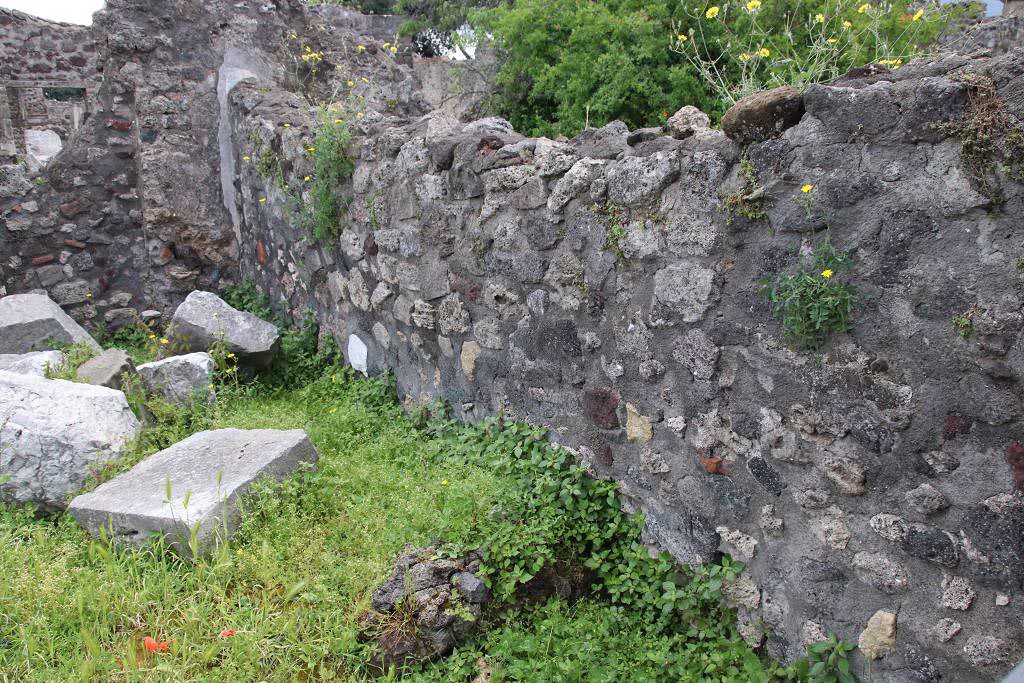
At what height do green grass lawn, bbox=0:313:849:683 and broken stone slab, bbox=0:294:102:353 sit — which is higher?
broken stone slab, bbox=0:294:102:353

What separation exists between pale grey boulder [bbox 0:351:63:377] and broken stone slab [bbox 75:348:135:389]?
0.55ft

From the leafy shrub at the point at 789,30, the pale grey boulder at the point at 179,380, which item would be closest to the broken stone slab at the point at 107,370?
the pale grey boulder at the point at 179,380

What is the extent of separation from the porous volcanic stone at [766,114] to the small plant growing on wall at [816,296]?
0.37 m

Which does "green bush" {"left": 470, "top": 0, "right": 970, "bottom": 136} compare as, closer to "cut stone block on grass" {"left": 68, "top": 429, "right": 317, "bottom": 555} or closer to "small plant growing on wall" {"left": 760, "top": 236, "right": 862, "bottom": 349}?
"cut stone block on grass" {"left": 68, "top": 429, "right": 317, "bottom": 555}

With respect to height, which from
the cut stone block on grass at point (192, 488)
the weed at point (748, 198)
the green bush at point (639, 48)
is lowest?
the cut stone block on grass at point (192, 488)

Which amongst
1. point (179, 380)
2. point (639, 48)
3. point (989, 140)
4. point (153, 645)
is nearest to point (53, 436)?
point (179, 380)

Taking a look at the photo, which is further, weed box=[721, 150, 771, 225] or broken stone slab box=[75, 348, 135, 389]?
broken stone slab box=[75, 348, 135, 389]

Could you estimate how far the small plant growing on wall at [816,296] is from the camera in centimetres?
200

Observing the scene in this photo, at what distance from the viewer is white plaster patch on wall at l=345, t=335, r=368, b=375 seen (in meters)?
4.64

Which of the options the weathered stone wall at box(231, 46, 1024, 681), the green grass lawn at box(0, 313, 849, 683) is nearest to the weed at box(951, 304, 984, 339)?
the weathered stone wall at box(231, 46, 1024, 681)

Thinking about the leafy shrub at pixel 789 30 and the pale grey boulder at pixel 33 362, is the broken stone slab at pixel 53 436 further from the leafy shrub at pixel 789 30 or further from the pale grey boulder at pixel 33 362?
the leafy shrub at pixel 789 30

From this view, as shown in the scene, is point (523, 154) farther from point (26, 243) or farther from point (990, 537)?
point (26, 243)

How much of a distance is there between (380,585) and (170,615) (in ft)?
2.43

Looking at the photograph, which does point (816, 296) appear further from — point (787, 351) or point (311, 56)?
point (311, 56)
